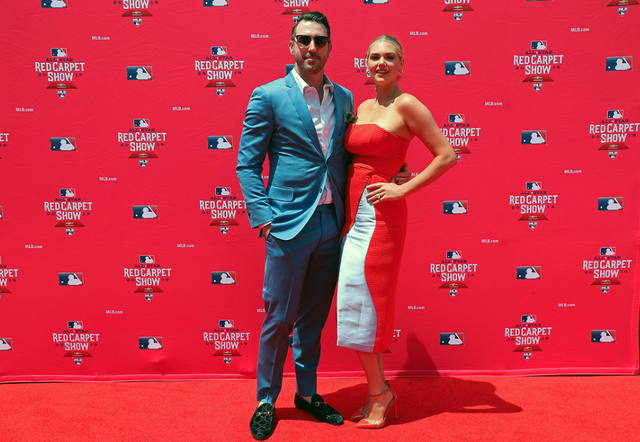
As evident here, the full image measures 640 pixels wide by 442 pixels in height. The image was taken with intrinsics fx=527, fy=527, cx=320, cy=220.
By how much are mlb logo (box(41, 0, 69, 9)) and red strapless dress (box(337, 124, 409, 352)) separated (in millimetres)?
2064

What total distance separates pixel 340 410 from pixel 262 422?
553 mm

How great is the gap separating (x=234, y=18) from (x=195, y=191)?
115 centimetres

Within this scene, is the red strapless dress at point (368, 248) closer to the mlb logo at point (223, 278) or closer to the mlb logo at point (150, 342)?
the mlb logo at point (223, 278)

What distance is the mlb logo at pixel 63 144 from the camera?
3479mm

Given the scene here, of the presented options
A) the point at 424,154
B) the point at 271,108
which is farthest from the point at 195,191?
the point at 424,154

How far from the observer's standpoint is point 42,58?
341 cm

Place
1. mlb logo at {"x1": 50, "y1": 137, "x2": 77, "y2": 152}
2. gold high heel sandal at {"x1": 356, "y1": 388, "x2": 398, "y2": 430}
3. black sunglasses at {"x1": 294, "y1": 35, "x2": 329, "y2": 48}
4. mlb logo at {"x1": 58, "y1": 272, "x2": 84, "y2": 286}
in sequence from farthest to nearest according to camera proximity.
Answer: mlb logo at {"x1": 58, "y1": 272, "x2": 84, "y2": 286} < mlb logo at {"x1": 50, "y1": 137, "x2": 77, "y2": 152} < gold high heel sandal at {"x1": 356, "y1": 388, "x2": 398, "y2": 430} < black sunglasses at {"x1": 294, "y1": 35, "x2": 329, "y2": 48}

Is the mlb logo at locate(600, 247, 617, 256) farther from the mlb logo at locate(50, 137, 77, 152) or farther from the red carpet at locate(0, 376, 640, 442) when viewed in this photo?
the mlb logo at locate(50, 137, 77, 152)

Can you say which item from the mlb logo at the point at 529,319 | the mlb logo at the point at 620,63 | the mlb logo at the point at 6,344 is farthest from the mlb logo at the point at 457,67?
the mlb logo at the point at 6,344

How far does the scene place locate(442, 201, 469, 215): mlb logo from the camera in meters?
3.58

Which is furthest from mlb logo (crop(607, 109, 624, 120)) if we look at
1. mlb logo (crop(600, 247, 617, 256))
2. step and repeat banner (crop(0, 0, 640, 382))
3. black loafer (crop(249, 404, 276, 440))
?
black loafer (crop(249, 404, 276, 440))

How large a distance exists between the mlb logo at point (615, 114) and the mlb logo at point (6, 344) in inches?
170

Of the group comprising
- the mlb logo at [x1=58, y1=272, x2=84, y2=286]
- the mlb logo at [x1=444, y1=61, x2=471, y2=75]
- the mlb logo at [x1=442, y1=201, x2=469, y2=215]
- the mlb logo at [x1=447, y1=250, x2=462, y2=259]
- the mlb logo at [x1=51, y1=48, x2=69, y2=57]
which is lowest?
the mlb logo at [x1=58, y1=272, x2=84, y2=286]

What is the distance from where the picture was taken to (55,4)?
11.0ft
